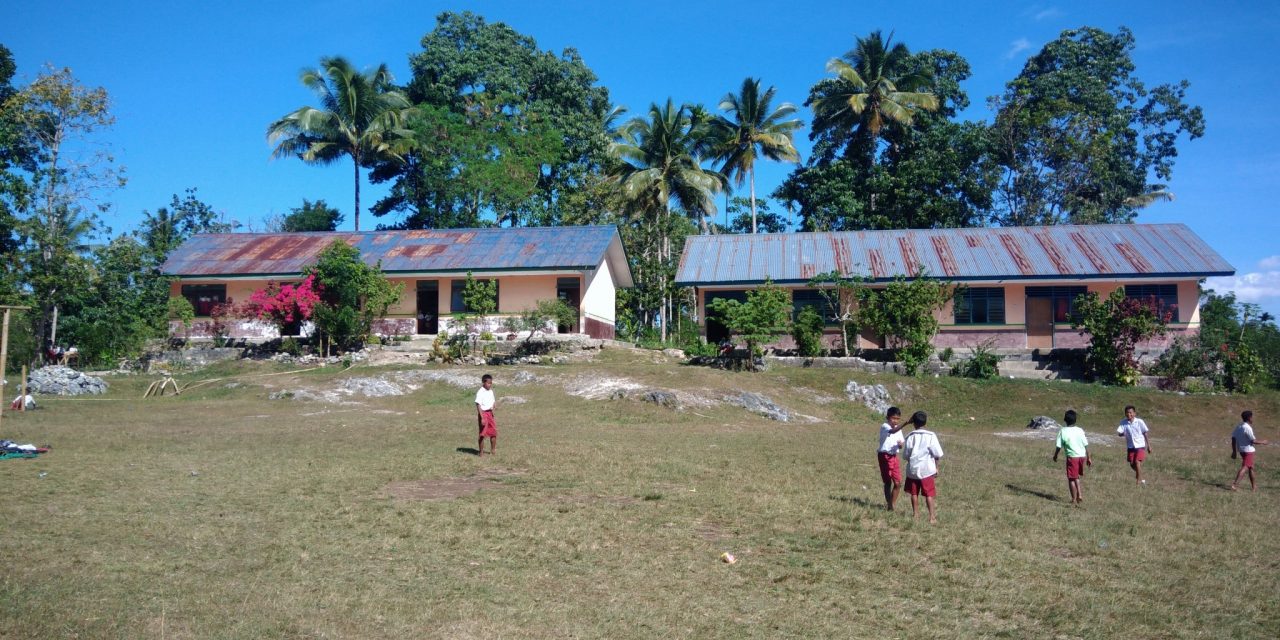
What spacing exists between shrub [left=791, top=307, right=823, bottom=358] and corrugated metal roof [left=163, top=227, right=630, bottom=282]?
7.61 m

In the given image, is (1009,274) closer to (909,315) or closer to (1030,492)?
(909,315)

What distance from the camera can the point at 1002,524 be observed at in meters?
9.92

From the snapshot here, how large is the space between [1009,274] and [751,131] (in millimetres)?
14911

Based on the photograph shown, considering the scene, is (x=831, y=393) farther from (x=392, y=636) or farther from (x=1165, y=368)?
(x=392, y=636)

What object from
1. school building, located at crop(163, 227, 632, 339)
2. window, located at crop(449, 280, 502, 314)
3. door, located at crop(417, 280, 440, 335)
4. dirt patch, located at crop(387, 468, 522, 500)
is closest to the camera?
dirt patch, located at crop(387, 468, 522, 500)

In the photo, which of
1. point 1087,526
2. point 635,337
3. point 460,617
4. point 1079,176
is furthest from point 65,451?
point 1079,176

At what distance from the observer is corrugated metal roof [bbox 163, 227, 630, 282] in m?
31.6

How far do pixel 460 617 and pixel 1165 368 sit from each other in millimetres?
26298

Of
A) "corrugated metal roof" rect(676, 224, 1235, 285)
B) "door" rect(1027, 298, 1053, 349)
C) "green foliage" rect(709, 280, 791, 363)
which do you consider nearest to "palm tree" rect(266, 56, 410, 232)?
"corrugated metal roof" rect(676, 224, 1235, 285)

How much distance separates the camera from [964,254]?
104ft

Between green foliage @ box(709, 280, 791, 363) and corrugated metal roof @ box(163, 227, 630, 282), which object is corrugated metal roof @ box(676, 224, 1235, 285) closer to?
green foliage @ box(709, 280, 791, 363)

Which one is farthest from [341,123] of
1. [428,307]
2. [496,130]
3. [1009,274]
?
[1009,274]

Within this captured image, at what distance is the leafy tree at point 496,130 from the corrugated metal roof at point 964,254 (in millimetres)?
13409

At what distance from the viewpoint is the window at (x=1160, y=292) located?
29.5m
